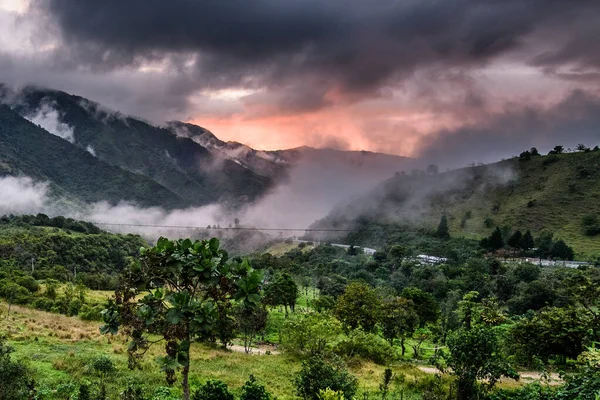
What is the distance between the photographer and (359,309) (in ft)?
132

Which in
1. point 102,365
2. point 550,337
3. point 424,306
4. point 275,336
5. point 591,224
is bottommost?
point 275,336

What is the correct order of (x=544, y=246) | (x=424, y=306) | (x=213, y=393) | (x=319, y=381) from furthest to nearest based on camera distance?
(x=544, y=246)
(x=424, y=306)
(x=319, y=381)
(x=213, y=393)

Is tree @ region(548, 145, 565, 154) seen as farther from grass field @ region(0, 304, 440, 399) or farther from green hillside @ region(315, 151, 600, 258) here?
grass field @ region(0, 304, 440, 399)

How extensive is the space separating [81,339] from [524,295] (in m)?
53.6

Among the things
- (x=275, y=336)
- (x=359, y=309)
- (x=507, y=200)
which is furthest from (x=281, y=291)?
(x=507, y=200)

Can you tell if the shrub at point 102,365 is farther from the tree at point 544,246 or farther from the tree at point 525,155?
the tree at point 525,155

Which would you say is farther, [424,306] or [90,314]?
[424,306]

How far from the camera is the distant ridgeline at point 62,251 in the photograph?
228 ft

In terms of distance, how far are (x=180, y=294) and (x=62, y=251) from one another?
3996 inches

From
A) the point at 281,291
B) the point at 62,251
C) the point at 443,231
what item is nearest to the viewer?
the point at 281,291

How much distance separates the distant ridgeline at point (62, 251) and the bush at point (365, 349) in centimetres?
4497

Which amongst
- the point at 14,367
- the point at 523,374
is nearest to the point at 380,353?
the point at 523,374

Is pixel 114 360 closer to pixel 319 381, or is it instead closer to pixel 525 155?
pixel 319 381

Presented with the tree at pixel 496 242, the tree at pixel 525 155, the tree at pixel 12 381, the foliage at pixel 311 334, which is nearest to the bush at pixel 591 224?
the tree at pixel 496 242
